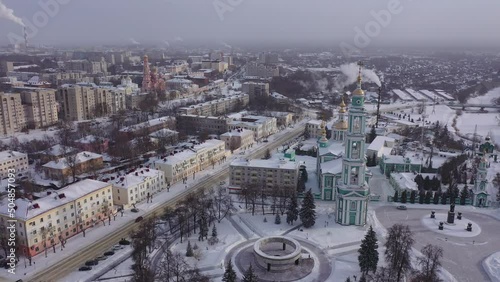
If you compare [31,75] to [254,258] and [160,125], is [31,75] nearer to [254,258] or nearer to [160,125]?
[160,125]

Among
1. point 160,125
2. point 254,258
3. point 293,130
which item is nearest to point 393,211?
point 254,258

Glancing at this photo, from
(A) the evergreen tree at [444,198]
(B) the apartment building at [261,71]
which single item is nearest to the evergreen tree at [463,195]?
(A) the evergreen tree at [444,198]

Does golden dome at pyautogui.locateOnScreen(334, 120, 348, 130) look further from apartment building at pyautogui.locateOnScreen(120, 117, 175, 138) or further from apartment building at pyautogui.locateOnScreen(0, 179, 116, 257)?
apartment building at pyautogui.locateOnScreen(120, 117, 175, 138)

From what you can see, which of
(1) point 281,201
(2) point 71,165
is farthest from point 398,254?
(2) point 71,165

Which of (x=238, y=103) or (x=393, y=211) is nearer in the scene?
(x=393, y=211)

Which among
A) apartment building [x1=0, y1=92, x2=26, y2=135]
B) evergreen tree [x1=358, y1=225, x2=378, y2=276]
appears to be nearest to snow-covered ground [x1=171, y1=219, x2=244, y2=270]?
evergreen tree [x1=358, y1=225, x2=378, y2=276]

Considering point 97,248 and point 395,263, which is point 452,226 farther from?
point 97,248
